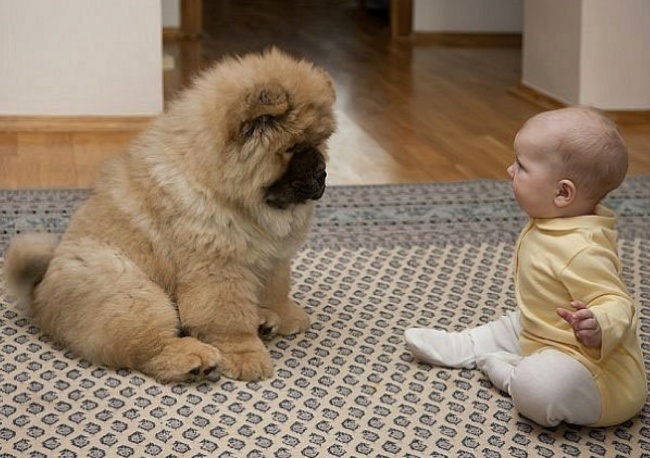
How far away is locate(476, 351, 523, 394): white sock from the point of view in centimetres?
194

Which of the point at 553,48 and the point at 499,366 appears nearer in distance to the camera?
the point at 499,366

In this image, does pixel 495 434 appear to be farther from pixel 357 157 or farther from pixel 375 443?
pixel 357 157

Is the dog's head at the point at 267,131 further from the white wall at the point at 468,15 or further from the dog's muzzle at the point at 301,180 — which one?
the white wall at the point at 468,15

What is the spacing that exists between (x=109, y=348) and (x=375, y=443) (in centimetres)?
51

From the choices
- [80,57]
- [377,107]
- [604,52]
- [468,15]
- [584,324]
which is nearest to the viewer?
[584,324]

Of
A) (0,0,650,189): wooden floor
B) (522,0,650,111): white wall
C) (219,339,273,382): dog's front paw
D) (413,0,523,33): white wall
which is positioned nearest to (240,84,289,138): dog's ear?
(219,339,273,382): dog's front paw

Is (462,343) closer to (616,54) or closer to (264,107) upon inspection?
(264,107)

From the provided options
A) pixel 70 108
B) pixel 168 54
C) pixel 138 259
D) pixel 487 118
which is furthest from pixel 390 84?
pixel 138 259

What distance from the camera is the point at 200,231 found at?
201cm

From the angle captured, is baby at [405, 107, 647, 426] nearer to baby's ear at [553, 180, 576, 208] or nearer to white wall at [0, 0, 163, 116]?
baby's ear at [553, 180, 576, 208]

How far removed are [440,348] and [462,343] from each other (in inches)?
1.7

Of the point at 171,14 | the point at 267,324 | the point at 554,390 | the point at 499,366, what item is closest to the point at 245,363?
the point at 267,324

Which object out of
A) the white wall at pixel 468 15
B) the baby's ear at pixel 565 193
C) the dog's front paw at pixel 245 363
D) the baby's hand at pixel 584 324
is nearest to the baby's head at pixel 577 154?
the baby's ear at pixel 565 193

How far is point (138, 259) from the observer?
2053mm
